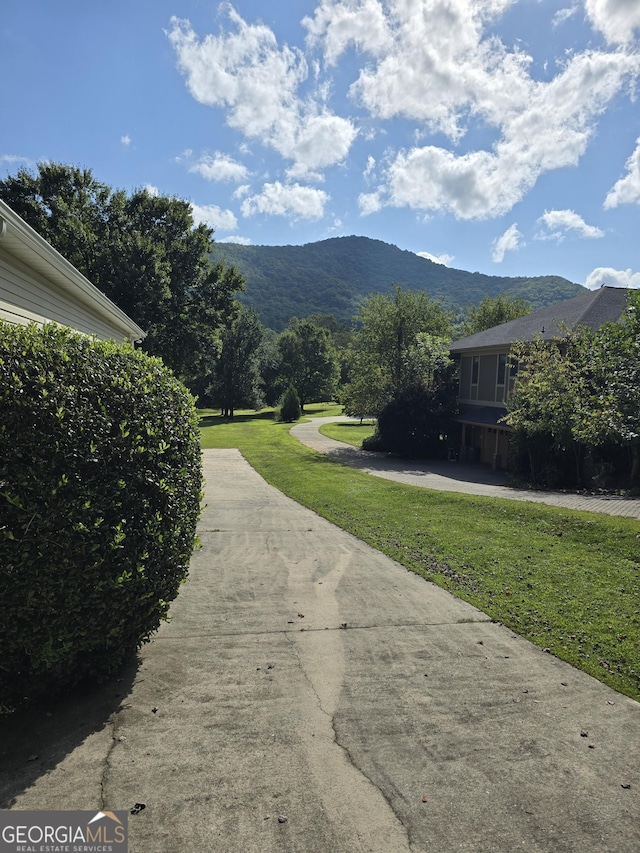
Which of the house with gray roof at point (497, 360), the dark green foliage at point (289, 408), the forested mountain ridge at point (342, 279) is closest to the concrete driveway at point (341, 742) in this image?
the house with gray roof at point (497, 360)

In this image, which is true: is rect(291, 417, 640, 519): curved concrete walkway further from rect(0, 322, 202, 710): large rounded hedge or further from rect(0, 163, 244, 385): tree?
rect(0, 322, 202, 710): large rounded hedge

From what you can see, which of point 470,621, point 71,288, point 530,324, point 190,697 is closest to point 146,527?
point 190,697

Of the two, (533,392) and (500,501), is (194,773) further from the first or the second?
(533,392)

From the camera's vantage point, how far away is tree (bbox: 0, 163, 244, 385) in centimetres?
2470

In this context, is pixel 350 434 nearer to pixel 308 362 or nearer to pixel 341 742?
pixel 308 362

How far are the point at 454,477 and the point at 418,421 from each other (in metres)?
6.09

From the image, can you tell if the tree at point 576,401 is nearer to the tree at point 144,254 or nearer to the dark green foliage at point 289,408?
the tree at point 144,254

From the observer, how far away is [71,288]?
7715 millimetres

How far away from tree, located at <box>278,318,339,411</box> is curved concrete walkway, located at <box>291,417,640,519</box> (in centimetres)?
3206

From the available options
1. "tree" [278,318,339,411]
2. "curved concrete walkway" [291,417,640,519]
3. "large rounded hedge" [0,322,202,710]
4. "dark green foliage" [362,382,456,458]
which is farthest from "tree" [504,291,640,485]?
"tree" [278,318,339,411]

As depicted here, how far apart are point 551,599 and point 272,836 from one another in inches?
172

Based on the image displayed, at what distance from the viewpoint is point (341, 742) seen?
3.32 meters

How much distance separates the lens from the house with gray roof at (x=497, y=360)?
805 inches

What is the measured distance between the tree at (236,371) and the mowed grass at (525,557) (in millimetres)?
38446
